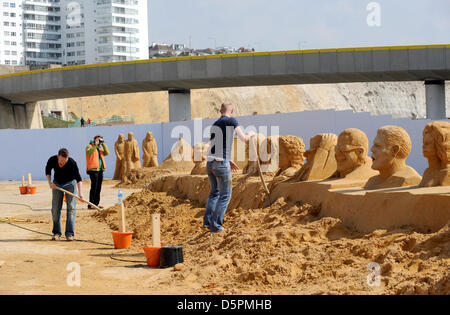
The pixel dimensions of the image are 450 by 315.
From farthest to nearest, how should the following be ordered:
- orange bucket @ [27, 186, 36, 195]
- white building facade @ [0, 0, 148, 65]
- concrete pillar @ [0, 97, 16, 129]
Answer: white building facade @ [0, 0, 148, 65]
concrete pillar @ [0, 97, 16, 129]
orange bucket @ [27, 186, 36, 195]

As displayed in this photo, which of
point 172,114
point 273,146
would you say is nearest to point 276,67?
point 172,114

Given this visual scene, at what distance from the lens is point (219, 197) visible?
9.13m

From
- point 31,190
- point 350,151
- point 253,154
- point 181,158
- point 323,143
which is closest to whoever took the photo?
point 350,151

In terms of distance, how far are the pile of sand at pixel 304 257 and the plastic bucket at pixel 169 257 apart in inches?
9.2

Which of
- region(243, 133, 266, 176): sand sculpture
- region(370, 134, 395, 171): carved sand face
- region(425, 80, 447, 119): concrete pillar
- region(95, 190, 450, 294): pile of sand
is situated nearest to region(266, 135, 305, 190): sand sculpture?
region(243, 133, 266, 176): sand sculpture

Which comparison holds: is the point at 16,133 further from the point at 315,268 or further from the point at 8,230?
the point at 315,268

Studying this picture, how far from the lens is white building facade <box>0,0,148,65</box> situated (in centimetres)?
9156

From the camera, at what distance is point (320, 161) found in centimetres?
1013

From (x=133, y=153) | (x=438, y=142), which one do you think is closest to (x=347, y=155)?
(x=438, y=142)

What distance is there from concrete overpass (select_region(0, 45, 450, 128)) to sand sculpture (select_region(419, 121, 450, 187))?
23.2 m

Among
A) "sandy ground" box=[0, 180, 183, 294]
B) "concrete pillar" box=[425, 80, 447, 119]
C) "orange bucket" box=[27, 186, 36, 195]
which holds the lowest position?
"sandy ground" box=[0, 180, 183, 294]

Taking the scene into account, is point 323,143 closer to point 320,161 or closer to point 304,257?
point 320,161

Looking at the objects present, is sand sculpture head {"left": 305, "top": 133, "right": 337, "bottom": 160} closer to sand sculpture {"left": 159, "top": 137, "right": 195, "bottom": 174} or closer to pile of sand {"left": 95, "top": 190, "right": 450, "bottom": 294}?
pile of sand {"left": 95, "top": 190, "right": 450, "bottom": 294}

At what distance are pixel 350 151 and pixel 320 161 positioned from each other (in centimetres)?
74
